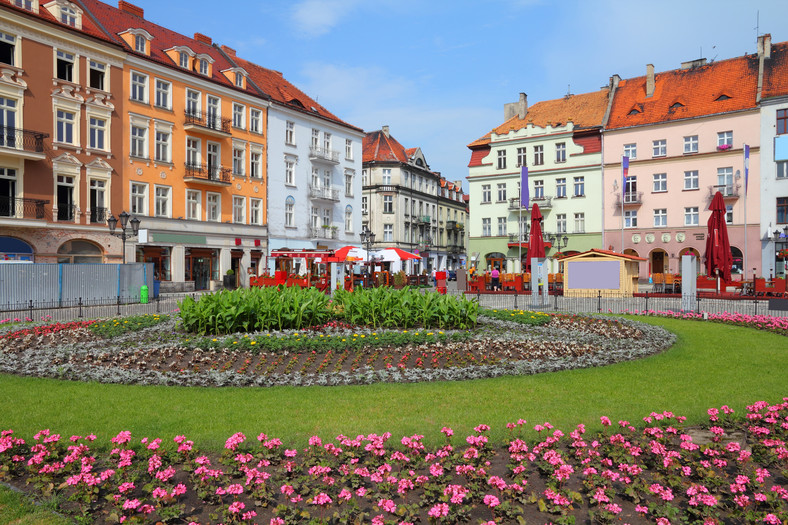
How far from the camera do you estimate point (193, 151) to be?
39719 millimetres

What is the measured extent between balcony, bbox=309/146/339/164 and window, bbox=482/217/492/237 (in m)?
15.9

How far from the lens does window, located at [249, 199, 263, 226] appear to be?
1716 inches

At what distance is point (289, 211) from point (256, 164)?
491cm

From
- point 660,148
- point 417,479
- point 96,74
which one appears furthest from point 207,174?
point 417,479

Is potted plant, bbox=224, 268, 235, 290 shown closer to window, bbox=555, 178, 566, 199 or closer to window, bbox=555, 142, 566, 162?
window, bbox=555, 178, 566, 199

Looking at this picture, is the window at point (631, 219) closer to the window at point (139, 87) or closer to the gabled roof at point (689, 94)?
the gabled roof at point (689, 94)

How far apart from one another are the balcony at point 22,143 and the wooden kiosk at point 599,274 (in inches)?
1168

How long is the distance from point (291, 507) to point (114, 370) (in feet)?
21.0

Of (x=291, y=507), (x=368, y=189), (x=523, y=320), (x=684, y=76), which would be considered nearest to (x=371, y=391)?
(x=291, y=507)

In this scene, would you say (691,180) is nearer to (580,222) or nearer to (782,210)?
(782,210)

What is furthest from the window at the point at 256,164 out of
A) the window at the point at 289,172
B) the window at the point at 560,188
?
the window at the point at 560,188

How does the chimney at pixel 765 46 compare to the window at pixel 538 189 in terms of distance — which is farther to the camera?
the window at pixel 538 189

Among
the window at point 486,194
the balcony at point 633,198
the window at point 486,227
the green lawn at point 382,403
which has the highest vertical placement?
the window at point 486,194

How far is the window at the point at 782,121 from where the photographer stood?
4150cm
